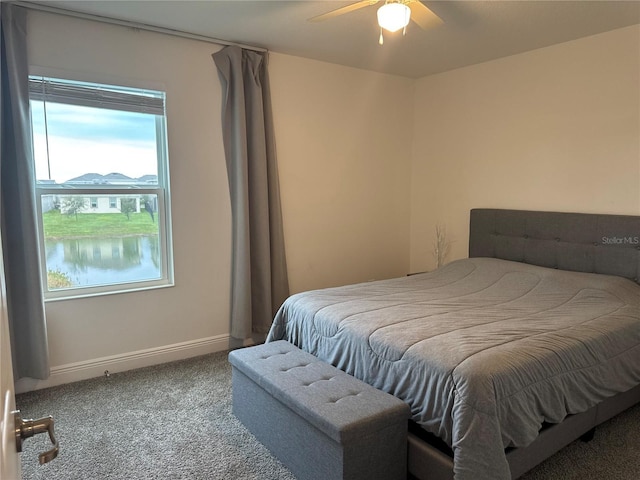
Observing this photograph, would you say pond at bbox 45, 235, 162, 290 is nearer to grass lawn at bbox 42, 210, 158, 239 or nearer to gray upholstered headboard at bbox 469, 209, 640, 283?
grass lawn at bbox 42, 210, 158, 239

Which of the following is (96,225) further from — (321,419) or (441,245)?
(441,245)

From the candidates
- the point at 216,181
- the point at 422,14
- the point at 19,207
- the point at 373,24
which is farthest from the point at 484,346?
Answer: the point at 19,207

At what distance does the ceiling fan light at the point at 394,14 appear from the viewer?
6.88 ft

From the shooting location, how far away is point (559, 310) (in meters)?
2.57


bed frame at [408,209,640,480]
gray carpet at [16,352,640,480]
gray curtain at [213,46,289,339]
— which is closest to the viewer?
bed frame at [408,209,640,480]

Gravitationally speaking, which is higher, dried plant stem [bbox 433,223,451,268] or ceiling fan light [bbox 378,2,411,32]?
ceiling fan light [bbox 378,2,411,32]

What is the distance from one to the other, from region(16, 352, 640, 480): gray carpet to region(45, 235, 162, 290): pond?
72 centimetres

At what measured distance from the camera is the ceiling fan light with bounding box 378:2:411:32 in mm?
2096

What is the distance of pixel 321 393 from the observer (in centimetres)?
198

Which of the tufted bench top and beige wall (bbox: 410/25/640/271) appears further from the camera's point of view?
beige wall (bbox: 410/25/640/271)

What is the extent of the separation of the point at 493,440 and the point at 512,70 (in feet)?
10.1

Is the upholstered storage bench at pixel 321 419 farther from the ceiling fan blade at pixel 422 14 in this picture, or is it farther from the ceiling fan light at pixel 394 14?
the ceiling fan blade at pixel 422 14

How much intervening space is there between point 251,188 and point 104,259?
1.19m

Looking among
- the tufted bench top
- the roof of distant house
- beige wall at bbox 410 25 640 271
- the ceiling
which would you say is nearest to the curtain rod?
the ceiling
